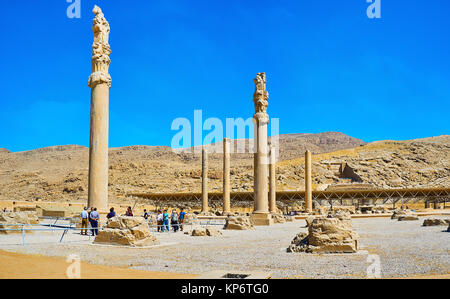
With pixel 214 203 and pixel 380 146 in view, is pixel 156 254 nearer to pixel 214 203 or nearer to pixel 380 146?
pixel 214 203

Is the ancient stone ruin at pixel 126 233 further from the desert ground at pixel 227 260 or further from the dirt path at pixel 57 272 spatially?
the dirt path at pixel 57 272

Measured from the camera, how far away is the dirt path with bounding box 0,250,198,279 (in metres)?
6.66

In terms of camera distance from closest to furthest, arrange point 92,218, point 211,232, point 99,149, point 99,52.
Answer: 1. point 92,218
2. point 211,232
3. point 99,149
4. point 99,52

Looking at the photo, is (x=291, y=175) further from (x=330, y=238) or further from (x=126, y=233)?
(x=330, y=238)

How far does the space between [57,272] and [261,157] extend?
57.0ft

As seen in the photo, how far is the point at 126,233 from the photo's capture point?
12.2 meters

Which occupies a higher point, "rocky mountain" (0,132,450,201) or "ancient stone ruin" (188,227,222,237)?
"rocky mountain" (0,132,450,201)

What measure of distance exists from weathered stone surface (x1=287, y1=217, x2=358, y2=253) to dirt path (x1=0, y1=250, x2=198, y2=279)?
4.22 m

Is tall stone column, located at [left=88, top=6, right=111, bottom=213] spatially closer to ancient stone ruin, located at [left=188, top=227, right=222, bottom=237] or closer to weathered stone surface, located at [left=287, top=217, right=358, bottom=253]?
ancient stone ruin, located at [left=188, top=227, right=222, bottom=237]

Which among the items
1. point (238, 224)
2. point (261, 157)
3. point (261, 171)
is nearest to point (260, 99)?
point (261, 157)

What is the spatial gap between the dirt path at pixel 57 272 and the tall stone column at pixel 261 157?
1608 cm

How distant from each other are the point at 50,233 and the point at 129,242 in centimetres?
548

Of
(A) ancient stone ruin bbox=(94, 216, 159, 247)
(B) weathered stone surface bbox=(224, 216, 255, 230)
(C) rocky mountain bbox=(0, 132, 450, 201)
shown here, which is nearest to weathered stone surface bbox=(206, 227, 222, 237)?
(B) weathered stone surface bbox=(224, 216, 255, 230)
